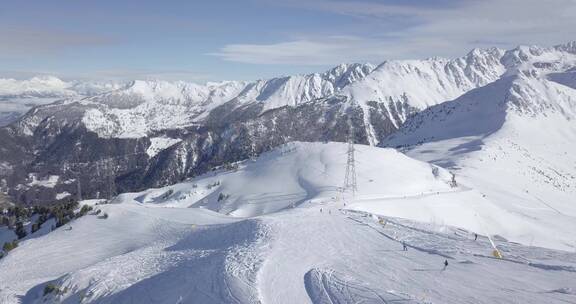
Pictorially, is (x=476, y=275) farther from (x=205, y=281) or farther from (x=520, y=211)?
(x=520, y=211)

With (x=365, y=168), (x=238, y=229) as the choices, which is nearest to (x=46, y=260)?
(x=238, y=229)

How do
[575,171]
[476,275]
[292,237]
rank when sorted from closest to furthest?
[476,275] < [292,237] < [575,171]

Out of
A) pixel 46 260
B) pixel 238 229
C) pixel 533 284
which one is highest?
pixel 533 284

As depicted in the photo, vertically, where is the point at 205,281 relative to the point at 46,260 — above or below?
above

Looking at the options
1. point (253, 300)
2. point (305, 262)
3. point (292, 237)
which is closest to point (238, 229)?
point (292, 237)

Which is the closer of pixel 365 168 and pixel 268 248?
pixel 268 248

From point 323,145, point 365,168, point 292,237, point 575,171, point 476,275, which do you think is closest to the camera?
point 476,275

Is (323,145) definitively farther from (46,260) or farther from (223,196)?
(46,260)
